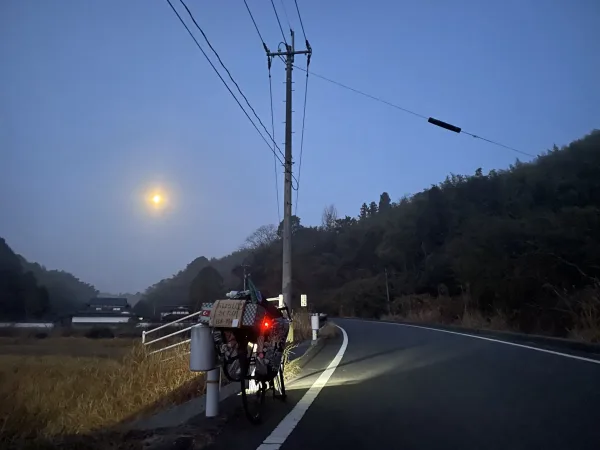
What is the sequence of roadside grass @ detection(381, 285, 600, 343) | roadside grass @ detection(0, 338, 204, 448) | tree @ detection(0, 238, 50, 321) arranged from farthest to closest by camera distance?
tree @ detection(0, 238, 50, 321), roadside grass @ detection(381, 285, 600, 343), roadside grass @ detection(0, 338, 204, 448)

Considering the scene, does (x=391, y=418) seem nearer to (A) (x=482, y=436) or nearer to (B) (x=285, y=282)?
(A) (x=482, y=436)

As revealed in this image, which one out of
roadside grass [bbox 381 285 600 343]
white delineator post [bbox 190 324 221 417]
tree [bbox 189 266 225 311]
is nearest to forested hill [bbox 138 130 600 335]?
roadside grass [bbox 381 285 600 343]

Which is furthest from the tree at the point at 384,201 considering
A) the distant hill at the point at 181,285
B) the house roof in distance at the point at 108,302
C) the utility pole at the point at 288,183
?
the utility pole at the point at 288,183

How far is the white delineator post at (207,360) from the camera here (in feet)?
19.4

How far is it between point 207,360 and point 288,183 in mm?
11415

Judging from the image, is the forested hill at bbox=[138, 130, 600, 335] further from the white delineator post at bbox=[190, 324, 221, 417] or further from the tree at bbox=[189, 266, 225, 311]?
the tree at bbox=[189, 266, 225, 311]

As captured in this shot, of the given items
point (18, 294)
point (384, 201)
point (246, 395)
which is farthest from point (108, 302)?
point (384, 201)

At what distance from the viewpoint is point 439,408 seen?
677 centimetres

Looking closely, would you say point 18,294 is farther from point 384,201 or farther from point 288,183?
point 384,201

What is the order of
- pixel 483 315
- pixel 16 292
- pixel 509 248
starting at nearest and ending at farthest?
pixel 509 248, pixel 483 315, pixel 16 292

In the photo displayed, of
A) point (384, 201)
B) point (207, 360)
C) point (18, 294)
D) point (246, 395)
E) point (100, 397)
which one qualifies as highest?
point (384, 201)

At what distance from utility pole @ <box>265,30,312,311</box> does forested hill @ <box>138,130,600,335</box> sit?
898cm

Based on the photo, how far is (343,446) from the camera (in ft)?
17.0

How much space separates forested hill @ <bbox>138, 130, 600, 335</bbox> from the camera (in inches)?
883
